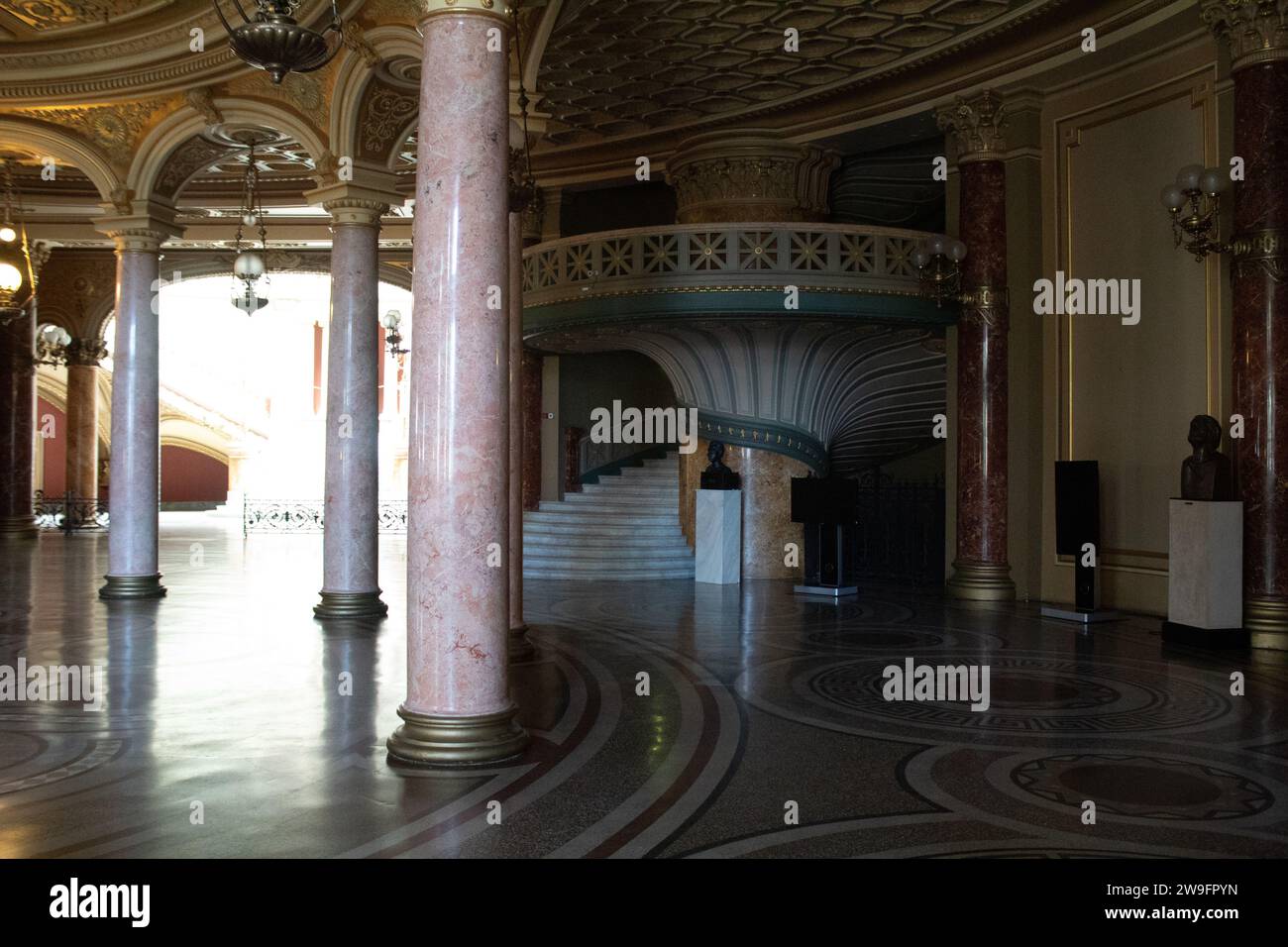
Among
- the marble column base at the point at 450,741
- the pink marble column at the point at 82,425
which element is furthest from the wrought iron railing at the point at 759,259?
the pink marble column at the point at 82,425

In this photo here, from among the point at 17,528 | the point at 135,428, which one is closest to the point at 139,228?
the point at 135,428

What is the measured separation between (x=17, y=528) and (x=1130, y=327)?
19026 millimetres

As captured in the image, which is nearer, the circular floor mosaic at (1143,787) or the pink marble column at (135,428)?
the circular floor mosaic at (1143,787)

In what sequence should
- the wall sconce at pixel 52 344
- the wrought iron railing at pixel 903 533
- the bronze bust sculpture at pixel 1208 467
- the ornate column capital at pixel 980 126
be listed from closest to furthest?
the bronze bust sculpture at pixel 1208 467
the ornate column capital at pixel 980 126
the wrought iron railing at pixel 903 533
the wall sconce at pixel 52 344

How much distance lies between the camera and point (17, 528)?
20.5m

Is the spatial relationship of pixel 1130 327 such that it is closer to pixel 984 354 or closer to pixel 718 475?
pixel 984 354

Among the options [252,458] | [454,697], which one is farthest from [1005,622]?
[252,458]

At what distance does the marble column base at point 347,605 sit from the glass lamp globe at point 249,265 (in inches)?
175

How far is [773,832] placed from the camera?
4.10 meters

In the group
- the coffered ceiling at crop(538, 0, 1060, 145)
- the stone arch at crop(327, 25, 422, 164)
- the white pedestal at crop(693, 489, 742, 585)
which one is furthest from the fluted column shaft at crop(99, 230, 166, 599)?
the white pedestal at crop(693, 489, 742, 585)

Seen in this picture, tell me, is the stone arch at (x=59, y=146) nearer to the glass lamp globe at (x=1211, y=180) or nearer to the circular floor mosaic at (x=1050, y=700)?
the circular floor mosaic at (x=1050, y=700)

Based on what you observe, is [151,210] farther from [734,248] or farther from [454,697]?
[454,697]

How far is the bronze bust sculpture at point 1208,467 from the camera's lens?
894 cm

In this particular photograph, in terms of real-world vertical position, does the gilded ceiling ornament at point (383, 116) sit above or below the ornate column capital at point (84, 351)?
above
